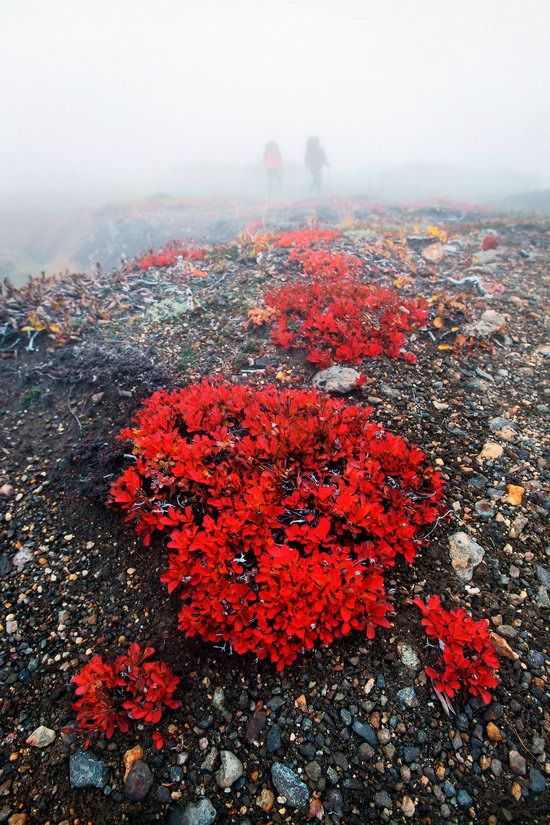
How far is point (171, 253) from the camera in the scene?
45.8 feet

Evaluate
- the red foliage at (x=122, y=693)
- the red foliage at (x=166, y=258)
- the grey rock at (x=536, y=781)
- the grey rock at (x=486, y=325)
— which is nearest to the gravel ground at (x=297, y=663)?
the grey rock at (x=536, y=781)

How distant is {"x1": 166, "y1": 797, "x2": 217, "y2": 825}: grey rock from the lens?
3070 mm

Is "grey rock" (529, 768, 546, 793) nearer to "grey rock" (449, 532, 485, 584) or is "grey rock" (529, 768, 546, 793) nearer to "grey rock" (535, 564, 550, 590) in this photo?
"grey rock" (449, 532, 485, 584)

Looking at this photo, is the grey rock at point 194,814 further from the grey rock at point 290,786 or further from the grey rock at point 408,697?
the grey rock at point 408,697

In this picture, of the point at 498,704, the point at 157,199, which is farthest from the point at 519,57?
the point at 498,704

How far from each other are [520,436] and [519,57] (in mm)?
216818

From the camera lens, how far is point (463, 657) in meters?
3.56

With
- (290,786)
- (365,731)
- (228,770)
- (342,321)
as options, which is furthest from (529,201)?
(228,770)

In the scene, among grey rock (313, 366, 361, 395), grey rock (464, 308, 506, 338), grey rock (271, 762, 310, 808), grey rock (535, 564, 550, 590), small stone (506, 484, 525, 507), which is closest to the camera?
grey rock (271, 762, 310, 808)

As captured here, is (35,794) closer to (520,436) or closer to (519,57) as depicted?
(520,436)

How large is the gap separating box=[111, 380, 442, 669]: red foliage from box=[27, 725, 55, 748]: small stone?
1389mm

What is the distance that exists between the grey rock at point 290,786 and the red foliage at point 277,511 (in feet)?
→ 2.58

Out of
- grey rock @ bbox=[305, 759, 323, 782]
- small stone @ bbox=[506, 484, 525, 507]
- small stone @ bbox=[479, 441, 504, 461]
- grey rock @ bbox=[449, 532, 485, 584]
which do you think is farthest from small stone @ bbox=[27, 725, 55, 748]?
small stone @ bbox=[479, 441, 504, 461]

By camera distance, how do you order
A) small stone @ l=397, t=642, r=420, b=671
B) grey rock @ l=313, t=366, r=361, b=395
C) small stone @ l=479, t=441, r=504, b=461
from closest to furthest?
small stone @ l=397, t=642, r=420, b=671, small stone @ l=479, t=441, r=504, b=461, grey rock @ l=313, t=366, r=361, b=395
